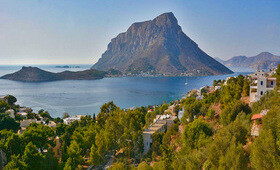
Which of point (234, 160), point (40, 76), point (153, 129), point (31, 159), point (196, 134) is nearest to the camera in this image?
point (234, 160)

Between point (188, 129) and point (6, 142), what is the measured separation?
12.6 meters

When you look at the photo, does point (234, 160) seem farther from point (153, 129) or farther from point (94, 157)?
point (153, 129)

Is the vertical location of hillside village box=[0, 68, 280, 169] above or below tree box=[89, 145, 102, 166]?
above

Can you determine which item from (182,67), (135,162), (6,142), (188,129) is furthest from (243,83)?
(182,67)

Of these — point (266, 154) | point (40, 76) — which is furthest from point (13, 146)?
point (40, 76)

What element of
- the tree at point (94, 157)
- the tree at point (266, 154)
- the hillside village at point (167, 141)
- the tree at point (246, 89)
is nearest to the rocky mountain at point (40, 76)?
the hillside village at point (167, 141)

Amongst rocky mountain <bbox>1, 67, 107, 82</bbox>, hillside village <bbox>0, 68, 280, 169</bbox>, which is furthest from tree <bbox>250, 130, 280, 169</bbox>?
rocky mountain <bbox>1, 67, 107, 82</bbox>

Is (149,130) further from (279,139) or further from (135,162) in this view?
(279,139)

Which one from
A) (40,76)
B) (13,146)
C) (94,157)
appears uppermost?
(40,76)

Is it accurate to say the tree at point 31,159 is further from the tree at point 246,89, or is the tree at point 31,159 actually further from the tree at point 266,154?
the tree at point 246,89

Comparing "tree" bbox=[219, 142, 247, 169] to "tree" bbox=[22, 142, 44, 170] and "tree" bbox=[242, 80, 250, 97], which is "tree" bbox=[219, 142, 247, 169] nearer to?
"tree" bbox=[22, 142, 44, 170]

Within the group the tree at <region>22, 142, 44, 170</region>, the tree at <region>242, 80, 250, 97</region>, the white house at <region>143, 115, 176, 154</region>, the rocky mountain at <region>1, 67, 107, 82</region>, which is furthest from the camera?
the rocky mountain at <region>1, 67, 107, 82</region>

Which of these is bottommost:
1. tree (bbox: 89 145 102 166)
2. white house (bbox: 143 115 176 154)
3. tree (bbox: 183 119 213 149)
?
tree (bbox: 89 145 102 166)

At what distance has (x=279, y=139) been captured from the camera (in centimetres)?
702
